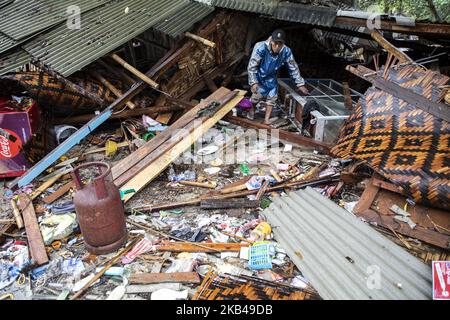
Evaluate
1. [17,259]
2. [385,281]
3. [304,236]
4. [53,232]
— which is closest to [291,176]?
[304,236]

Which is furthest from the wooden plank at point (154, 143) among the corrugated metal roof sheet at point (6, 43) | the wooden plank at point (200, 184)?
the corrugated metal roof sheet at point (6, 43)

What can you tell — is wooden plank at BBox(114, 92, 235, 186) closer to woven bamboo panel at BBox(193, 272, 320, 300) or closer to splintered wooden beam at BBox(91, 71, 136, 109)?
splintered wooden beam at BBox(91, 71, 136, 109)

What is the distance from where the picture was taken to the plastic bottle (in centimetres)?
427

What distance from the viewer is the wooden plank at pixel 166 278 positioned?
364 centimetres

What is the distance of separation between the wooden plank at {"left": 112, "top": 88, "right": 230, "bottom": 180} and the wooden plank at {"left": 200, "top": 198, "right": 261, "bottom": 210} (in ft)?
4.78

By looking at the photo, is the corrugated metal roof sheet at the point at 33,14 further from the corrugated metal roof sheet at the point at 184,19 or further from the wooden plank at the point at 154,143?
the wooden plank at the point at 154,143

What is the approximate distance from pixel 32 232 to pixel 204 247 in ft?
7.29

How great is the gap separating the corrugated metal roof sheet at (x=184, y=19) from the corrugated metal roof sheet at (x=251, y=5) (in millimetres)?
275

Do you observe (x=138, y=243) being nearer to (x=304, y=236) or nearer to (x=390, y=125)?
(x=304, y=236)

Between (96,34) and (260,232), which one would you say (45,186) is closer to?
(96,34)

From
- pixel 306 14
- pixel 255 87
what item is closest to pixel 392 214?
pixel 255 87

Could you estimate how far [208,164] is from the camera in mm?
5984

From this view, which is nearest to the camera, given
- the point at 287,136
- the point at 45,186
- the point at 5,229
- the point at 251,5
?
the point at 5,229
